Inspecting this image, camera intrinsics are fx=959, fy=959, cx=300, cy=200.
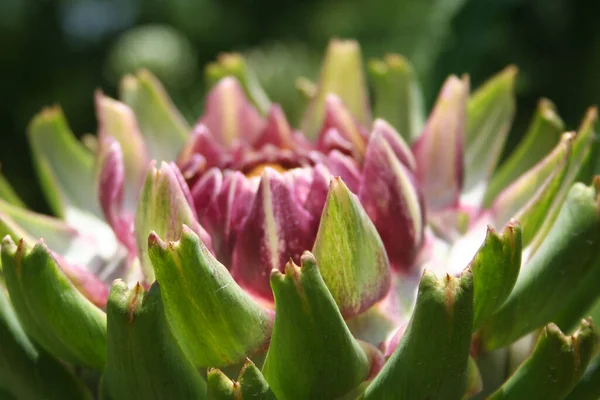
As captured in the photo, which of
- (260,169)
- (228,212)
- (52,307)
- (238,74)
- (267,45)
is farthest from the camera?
(267,45)

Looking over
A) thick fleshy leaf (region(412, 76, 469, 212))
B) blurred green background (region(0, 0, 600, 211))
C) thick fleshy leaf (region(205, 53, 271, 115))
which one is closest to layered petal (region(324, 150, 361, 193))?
thick fleshy leaf (region(412, 76, 469, 212))

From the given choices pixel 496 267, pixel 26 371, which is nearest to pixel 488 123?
pixel 496 267

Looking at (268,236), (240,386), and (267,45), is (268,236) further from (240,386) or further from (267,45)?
(267,45)

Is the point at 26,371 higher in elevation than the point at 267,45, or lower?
Answer: higher

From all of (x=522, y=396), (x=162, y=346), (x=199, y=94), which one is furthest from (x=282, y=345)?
(x=199, y=94)

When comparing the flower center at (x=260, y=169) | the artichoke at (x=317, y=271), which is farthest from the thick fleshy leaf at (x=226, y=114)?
the flower center at (x=260, y=169)

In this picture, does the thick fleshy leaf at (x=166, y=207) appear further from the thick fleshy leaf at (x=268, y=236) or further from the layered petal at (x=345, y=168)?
the layered petal at (x=345, y=168)
